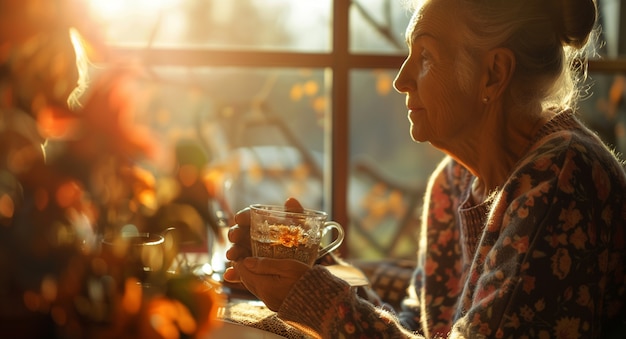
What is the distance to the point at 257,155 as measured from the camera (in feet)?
9.70

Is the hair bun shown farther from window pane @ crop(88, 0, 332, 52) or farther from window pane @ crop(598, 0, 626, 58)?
window pane @ crop(598, 0, 626, 58)

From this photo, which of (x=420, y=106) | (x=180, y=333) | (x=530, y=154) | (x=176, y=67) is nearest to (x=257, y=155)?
(x=176, y=67)

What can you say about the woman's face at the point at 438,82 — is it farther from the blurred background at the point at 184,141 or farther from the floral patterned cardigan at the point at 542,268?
the blurred background at the point at 184,141

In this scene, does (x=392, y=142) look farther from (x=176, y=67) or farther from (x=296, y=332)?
(x=296, y=332)

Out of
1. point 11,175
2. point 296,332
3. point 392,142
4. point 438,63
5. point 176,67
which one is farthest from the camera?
point 392,142

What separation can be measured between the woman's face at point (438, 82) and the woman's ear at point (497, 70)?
26 millimetres

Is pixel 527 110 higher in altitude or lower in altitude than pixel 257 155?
higher

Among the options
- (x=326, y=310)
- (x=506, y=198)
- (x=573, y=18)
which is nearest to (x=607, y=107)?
(x=573, y=18)

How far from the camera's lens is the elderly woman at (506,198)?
1209 mm

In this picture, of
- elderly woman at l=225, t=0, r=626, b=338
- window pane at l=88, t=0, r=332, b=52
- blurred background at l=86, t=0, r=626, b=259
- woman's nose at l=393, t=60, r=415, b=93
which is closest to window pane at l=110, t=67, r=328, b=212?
blurred background at l=86, t=0, r=626, b=259

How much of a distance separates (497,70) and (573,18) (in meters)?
0.17

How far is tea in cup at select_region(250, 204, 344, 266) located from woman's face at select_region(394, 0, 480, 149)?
367mm

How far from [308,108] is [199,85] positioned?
0.43 metres

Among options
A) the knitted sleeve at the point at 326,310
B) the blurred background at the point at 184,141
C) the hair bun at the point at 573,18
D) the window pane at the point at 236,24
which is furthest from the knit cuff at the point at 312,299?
the window pane at the point at 236,24
